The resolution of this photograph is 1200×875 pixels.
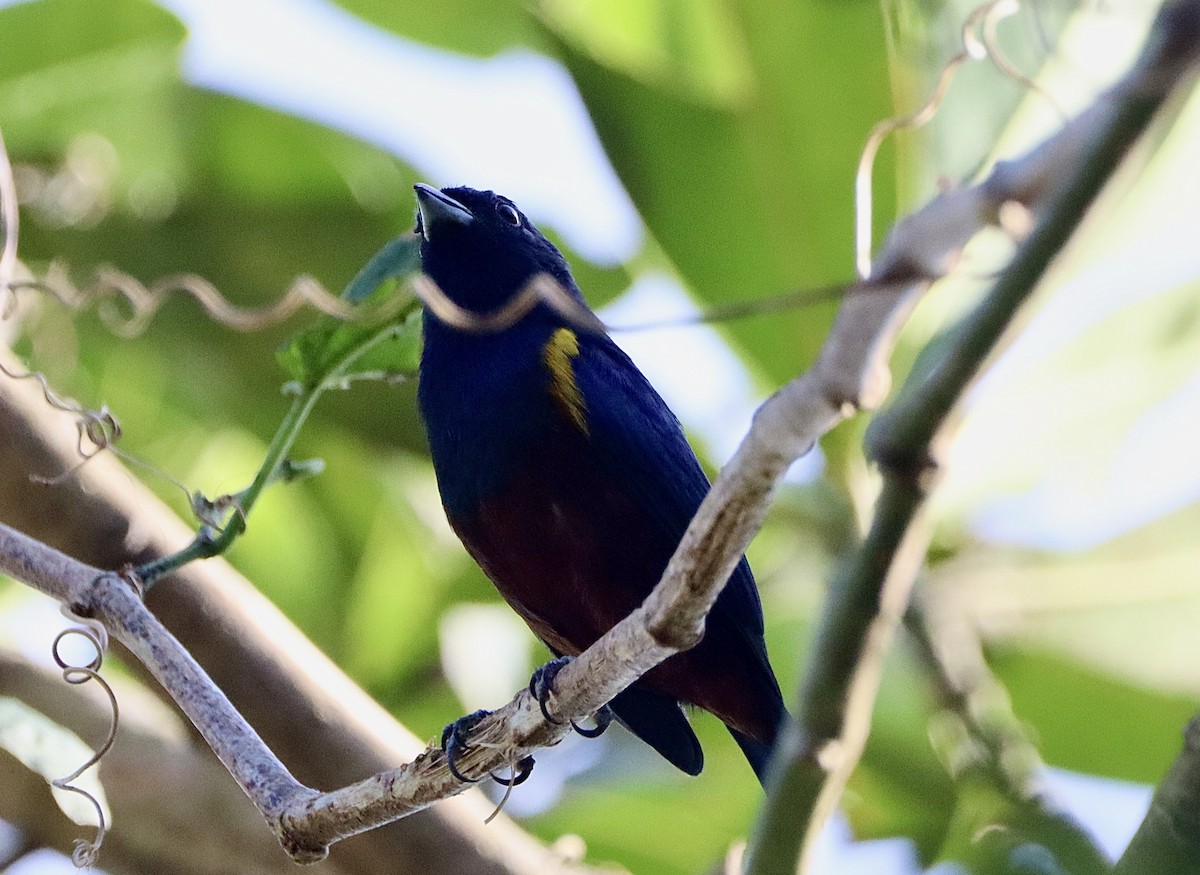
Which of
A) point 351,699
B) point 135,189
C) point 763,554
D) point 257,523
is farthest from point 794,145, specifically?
point 135,189

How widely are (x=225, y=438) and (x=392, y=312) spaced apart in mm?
1671

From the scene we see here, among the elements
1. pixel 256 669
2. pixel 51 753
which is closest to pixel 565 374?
pixel 256 669

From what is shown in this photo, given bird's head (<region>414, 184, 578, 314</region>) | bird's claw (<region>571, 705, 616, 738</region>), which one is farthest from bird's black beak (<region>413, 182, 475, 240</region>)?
bird's claw (<region>571, 705, 616, 738</region>)

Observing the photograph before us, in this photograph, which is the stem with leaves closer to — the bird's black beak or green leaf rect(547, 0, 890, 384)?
the bird's black beak

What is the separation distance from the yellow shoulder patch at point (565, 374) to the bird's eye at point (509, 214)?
570 millimetres

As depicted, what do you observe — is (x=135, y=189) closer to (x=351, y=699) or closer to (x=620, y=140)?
(x=620, y=140)

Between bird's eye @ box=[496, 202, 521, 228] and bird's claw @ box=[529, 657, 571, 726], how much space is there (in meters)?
1.15

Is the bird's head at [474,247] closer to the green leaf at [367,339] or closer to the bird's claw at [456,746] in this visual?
the green leaf at [367,339]

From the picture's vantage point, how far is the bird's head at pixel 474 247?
2.81 meters

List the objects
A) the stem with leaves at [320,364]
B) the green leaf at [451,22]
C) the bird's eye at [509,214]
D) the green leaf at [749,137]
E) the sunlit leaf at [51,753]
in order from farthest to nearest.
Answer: the green leaf at [451,22] → the bird's eye at [509,214] → the green leaf at [749,137] → the sunlit leaf at [51,753] → the stem with leaves at [320,364]

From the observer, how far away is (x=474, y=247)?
2881 millimetres

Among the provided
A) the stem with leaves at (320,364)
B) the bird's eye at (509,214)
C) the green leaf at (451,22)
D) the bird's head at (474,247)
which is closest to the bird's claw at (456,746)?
the stem with leaves at (320,364)

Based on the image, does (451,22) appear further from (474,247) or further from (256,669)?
(256,669)

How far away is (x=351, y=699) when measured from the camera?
2535 millimetres
